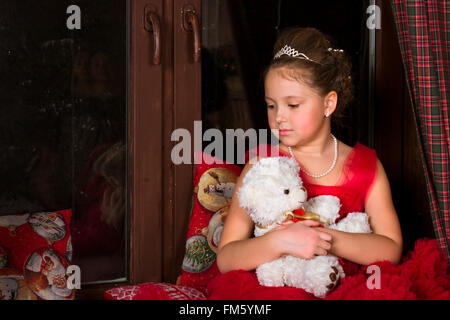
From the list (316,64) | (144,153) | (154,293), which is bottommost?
(154,293)

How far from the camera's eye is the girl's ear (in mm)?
1402

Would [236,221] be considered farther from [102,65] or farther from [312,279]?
[102,65]

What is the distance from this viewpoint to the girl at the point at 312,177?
46.3 inches

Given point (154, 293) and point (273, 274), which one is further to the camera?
point (154, 293)

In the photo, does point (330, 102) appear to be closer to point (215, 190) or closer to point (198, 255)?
point (215, 190)

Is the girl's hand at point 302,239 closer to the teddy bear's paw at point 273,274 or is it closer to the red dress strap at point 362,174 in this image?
the teddy bear's paw at point 273,274

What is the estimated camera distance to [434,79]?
1232 mm

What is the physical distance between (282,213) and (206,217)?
0.50m

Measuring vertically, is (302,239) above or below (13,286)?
above

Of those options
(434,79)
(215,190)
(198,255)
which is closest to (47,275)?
(198,255)

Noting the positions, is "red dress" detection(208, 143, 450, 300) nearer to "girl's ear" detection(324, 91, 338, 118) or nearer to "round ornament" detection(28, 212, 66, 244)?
"girl's ear" detection(324, 91, 338, 118)

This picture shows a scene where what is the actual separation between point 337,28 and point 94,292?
128 cm

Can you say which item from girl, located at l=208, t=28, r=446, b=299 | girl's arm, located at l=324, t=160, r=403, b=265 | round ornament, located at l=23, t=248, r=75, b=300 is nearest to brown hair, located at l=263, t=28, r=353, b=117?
girl, located at l=208, t=28, r=446, b=299

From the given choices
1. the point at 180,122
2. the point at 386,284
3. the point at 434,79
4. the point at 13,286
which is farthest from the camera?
the point at 180,122
